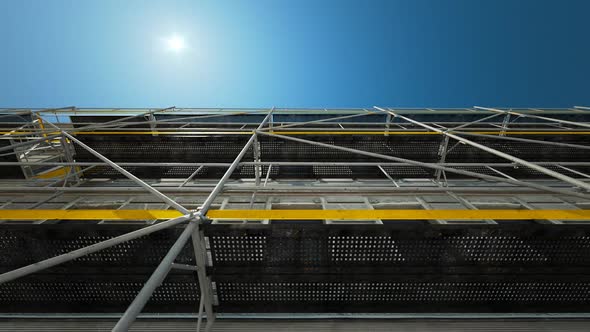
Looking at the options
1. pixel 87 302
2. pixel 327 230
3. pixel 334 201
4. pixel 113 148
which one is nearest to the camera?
pixel 327 230

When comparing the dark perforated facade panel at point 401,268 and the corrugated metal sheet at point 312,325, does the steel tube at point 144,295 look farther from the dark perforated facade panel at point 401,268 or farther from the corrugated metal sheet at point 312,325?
the corrugated metal sheet at point 312,325

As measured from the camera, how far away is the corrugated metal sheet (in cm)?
334

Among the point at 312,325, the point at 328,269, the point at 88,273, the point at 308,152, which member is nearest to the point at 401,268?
the point at 328,269

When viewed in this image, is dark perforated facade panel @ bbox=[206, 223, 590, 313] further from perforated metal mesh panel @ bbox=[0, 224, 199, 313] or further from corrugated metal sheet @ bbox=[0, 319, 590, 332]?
perforated metal mesh panel @ bbox=[0, 224, 199, 313]

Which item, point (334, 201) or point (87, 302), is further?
point (334, 201)

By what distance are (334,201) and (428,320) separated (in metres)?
2.58

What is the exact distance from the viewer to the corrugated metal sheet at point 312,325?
3342 millimetres

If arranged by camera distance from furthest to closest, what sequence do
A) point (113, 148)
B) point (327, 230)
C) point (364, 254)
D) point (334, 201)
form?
1. point (113, 148)
2. point (334, 201)
3. point (364, 254)
4. point (327, 230)

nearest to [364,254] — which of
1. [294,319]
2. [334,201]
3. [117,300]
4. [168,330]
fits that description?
[294,319]

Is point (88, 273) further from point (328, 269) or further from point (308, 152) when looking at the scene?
point (308, 152)

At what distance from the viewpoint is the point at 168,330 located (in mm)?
3324

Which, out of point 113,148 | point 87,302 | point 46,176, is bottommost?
point 87,302

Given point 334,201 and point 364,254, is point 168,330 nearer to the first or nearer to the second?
point 364,254

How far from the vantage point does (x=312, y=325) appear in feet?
11.1
